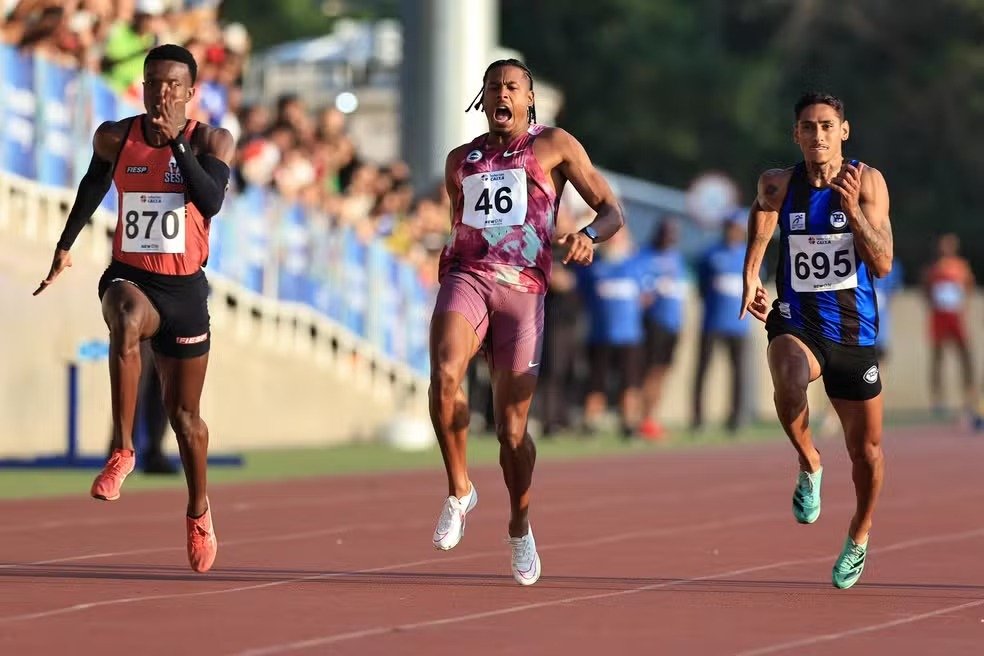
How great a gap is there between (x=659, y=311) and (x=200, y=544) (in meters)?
15.2

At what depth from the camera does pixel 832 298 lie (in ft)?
32.4

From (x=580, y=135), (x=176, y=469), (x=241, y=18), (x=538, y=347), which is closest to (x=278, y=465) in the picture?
(x=176, y=469)

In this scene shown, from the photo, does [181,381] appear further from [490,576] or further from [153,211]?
[490,576]

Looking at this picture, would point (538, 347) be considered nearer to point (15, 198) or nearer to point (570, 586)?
point (570, 586)

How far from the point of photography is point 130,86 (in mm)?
19062

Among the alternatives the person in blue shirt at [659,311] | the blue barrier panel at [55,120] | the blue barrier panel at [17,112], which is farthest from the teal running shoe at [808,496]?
the person in blue shirt at [659,311]

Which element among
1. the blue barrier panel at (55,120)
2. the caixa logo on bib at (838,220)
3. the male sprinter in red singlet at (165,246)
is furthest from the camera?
the blue barrier panel at (55,120)

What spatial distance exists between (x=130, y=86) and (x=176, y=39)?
94 centimetres

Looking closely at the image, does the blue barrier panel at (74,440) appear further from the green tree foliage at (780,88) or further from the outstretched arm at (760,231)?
the green tree foliage at (780,88)

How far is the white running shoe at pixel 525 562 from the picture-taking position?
9.70 m

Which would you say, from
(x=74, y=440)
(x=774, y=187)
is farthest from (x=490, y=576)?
(x=74, y=440)

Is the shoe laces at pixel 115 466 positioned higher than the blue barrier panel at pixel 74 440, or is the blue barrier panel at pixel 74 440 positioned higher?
the blue barrier panel at pixel 74 440

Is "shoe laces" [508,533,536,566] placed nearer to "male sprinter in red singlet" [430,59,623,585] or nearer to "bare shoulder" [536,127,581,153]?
"male sprinter in red singlet" [430,59,623,585]

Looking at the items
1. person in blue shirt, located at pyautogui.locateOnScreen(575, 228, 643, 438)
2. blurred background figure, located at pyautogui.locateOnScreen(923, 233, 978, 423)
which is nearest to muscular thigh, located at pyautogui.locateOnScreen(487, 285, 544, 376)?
person in blue shirt, located at pyautogui.locateOnScreen(575, 228, 643, 438)
